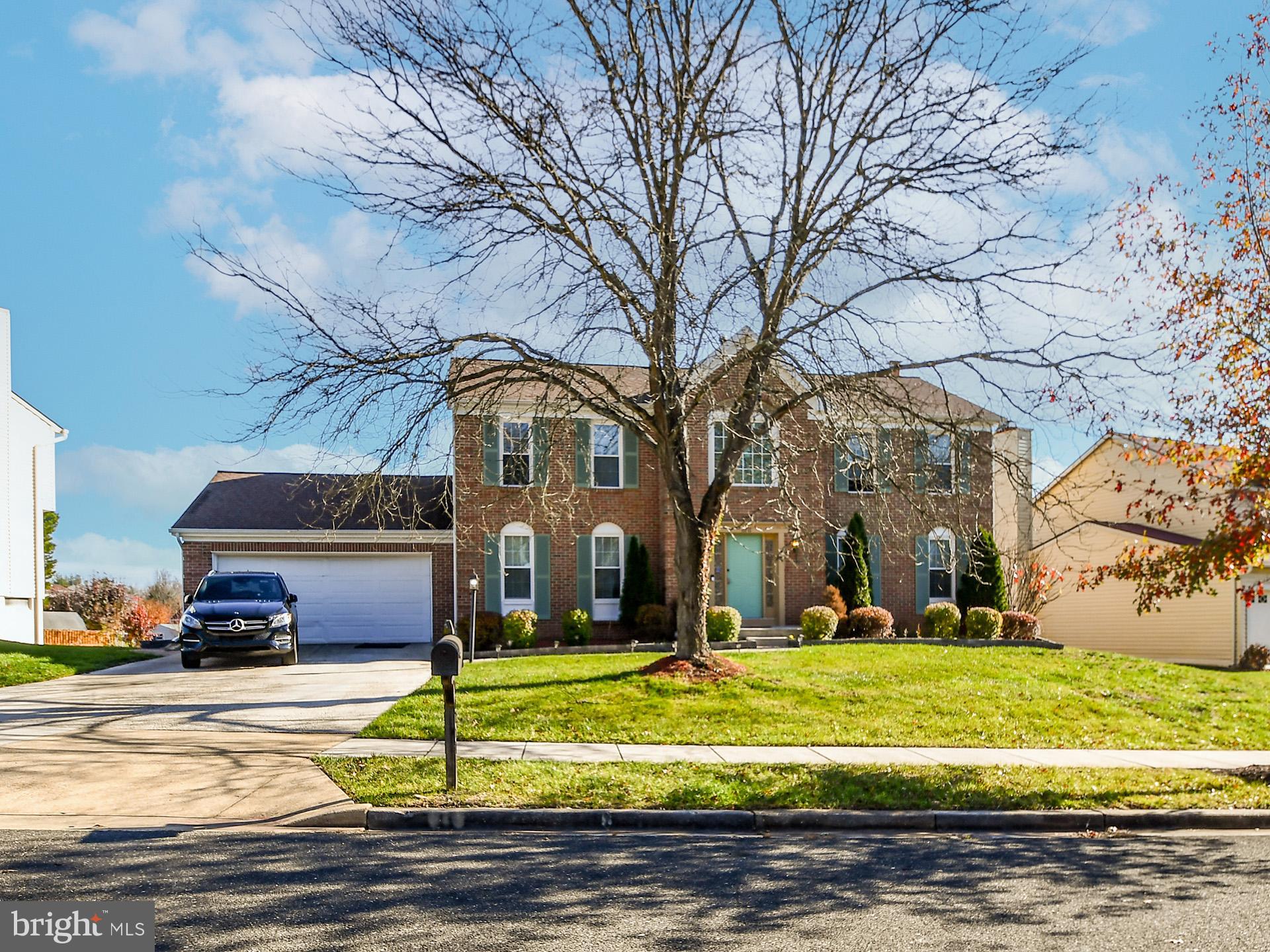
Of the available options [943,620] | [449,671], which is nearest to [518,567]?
[943,620]

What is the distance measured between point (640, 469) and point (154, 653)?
11937 mm

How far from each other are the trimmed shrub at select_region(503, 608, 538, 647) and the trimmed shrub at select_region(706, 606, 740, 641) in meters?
4.09

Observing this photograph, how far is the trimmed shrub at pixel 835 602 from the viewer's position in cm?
2527

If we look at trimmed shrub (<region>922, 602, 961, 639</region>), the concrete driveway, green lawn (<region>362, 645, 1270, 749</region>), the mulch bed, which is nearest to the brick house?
trimmed shrub (<region>922, 602, 961, 639</region>)

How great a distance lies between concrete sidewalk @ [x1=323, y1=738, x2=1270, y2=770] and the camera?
10.6 meters

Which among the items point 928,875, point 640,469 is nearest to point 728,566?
point 640,469

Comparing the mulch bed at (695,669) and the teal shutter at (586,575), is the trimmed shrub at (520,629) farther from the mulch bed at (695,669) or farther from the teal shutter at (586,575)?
the mulch bed at (695,669)

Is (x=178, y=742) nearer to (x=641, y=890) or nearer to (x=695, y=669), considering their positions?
(x=641, y=890)

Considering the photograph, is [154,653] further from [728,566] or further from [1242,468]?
[1242,468]

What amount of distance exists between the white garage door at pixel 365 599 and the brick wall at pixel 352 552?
211 millimetres

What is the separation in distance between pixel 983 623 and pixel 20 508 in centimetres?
2522

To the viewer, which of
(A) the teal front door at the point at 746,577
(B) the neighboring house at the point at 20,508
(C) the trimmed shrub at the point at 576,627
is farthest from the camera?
(A) the teal front door at the point at 746,577

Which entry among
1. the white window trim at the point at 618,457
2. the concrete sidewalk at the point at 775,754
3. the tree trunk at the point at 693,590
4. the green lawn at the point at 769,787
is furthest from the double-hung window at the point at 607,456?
the green lawn at the point at 769,787

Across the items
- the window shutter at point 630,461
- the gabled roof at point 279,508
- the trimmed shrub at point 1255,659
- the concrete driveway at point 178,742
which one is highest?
the window shutter at point 630,461
